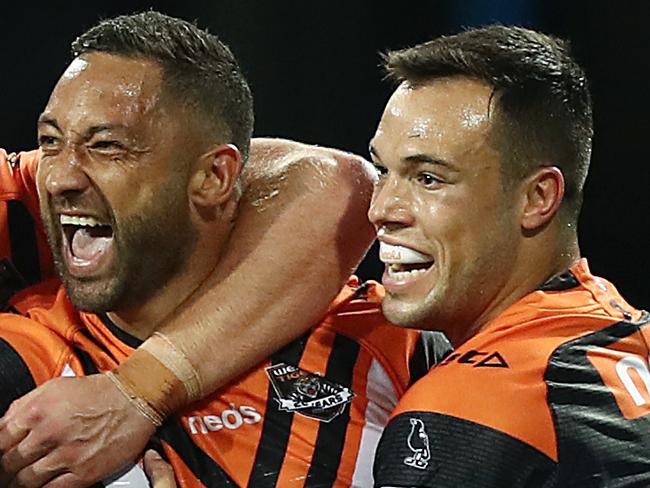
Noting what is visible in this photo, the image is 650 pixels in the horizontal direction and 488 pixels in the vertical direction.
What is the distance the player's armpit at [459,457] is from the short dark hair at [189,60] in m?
0.58

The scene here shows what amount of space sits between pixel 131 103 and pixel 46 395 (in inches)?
15.4

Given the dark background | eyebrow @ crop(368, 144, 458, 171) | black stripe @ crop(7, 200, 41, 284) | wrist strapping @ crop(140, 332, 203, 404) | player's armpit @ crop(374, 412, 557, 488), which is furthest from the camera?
the dark background

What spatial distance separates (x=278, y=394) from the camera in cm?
167

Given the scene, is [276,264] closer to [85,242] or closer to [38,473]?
[85,242]

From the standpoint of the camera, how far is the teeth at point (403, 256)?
151 cm

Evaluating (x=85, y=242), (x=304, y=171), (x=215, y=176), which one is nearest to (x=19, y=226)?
(x=85, y=242)

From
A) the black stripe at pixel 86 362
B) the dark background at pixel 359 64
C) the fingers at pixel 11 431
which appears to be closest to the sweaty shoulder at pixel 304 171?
the black stripe at pixel 86 362

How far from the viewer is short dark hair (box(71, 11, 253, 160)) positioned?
5.53 feet

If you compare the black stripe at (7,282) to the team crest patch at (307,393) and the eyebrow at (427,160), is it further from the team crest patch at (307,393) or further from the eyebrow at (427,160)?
the eyebrow at (427,160)

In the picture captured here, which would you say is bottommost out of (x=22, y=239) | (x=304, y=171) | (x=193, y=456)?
(x=193, y=456)

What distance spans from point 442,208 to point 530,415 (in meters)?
0.29

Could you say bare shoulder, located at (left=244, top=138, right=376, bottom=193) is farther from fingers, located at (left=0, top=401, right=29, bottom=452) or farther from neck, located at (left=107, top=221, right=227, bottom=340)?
fingers, located at (left=0, top=401, right=29, bottom=452)

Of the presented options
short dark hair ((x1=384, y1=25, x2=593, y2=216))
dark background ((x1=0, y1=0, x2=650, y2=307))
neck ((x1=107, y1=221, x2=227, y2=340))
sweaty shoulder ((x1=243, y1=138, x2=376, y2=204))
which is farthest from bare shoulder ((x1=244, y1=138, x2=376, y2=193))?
dark background ((x1=0, y1=0, x2=650, y2=307))

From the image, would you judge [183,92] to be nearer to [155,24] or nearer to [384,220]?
[155,24]
